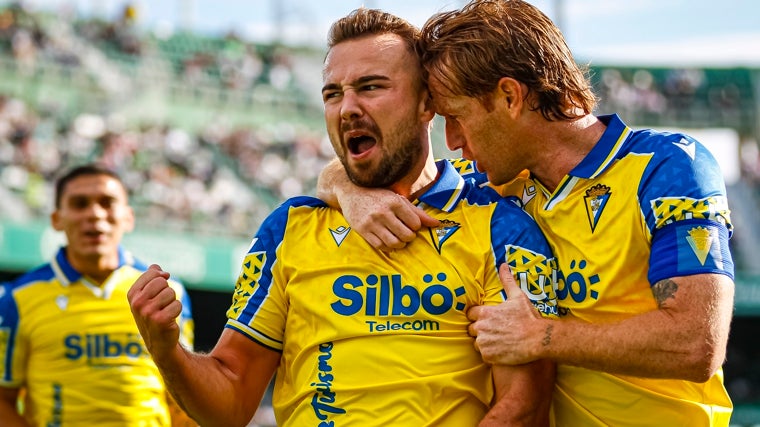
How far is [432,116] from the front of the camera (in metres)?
3.58

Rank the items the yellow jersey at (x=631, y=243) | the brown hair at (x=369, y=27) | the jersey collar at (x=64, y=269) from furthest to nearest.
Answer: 1. the jersey collar at (x=64, y=269)
2. the brown hair at (x=369, y=27)
3. the yellow jersey at (x=631, y=243)

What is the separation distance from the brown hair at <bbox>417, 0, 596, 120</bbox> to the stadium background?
464 inches

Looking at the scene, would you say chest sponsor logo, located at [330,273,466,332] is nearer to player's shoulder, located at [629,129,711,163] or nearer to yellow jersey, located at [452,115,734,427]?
yellow jersey, located at [452,115,734,427]

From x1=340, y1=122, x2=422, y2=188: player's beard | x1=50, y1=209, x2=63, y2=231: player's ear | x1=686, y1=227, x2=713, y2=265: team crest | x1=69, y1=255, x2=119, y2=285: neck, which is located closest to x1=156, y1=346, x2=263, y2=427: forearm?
x1=340, y1=122, x2=422, y2=188: player's beard

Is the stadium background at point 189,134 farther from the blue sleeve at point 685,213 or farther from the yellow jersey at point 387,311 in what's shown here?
the blue sleeve at point 685,213

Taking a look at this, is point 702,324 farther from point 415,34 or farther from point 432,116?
point 415,34

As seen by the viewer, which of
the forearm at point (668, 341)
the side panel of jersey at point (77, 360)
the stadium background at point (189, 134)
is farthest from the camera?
the stadium background at point (189, 134)

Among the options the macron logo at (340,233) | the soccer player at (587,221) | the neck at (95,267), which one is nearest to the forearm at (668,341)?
the soccer player at (587,221)

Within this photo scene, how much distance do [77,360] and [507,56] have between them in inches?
125

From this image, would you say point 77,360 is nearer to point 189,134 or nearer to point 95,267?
point 95,267

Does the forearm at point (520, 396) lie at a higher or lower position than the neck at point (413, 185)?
lower

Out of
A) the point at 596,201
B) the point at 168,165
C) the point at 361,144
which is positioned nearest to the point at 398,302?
the point at 361,144

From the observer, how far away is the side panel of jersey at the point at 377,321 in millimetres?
3150

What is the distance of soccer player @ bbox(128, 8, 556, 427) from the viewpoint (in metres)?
3.13
